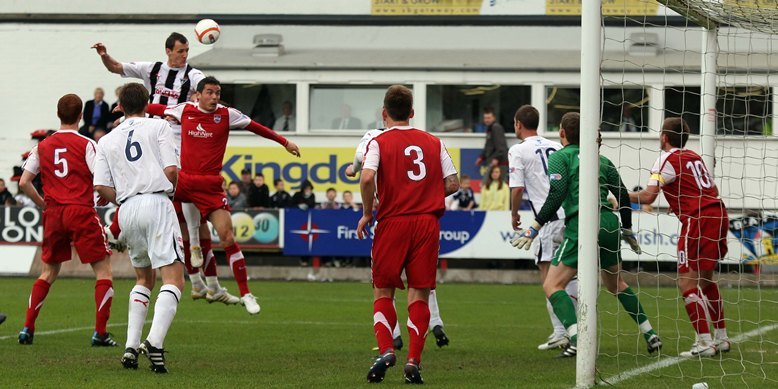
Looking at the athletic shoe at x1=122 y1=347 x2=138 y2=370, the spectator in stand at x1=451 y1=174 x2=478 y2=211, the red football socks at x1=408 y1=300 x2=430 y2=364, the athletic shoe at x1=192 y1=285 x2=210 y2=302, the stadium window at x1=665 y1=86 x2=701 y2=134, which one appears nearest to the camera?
the red football socks at x1=408 y1=300 x2=430 y2=364

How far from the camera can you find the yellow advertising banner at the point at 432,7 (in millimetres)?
32062

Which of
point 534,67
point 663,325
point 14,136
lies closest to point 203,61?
point 14,136

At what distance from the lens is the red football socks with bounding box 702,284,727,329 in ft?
39.6

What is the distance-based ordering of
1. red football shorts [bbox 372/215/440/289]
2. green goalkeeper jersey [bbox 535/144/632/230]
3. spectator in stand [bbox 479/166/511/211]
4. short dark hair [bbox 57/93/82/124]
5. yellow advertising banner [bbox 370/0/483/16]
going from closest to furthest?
red football shorts [bbox 372/215/440/289] < green goalkeeper jersey [bbox 535/144/632/230] < short dark hair [bbox 57/93/82/124] < spectator in stand [bbox 479/166/511/211] < yellow advertising banner [bbox 370/0/483/16]

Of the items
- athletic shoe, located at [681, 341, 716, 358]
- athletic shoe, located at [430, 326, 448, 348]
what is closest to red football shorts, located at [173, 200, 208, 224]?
athletic shoe, located at [430, 326, 448, 348]

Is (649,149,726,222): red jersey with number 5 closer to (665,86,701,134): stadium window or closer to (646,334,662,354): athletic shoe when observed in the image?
(646,334,662,354): athletic shoe

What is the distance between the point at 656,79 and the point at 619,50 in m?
1.98

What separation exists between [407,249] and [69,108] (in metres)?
4.10

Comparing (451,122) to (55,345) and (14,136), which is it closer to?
(14,136)

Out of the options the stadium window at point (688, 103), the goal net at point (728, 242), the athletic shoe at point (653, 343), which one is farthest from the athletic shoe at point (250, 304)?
the stadium window at point (688, 103)

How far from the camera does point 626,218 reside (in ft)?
36.9

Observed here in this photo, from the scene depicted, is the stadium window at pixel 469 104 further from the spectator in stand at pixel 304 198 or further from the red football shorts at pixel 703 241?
the red football shorts at pixel 703 241

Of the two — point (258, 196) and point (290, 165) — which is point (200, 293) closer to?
point (258, 196)

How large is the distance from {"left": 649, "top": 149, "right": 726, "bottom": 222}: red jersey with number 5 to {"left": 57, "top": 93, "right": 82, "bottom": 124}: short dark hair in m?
5.44
